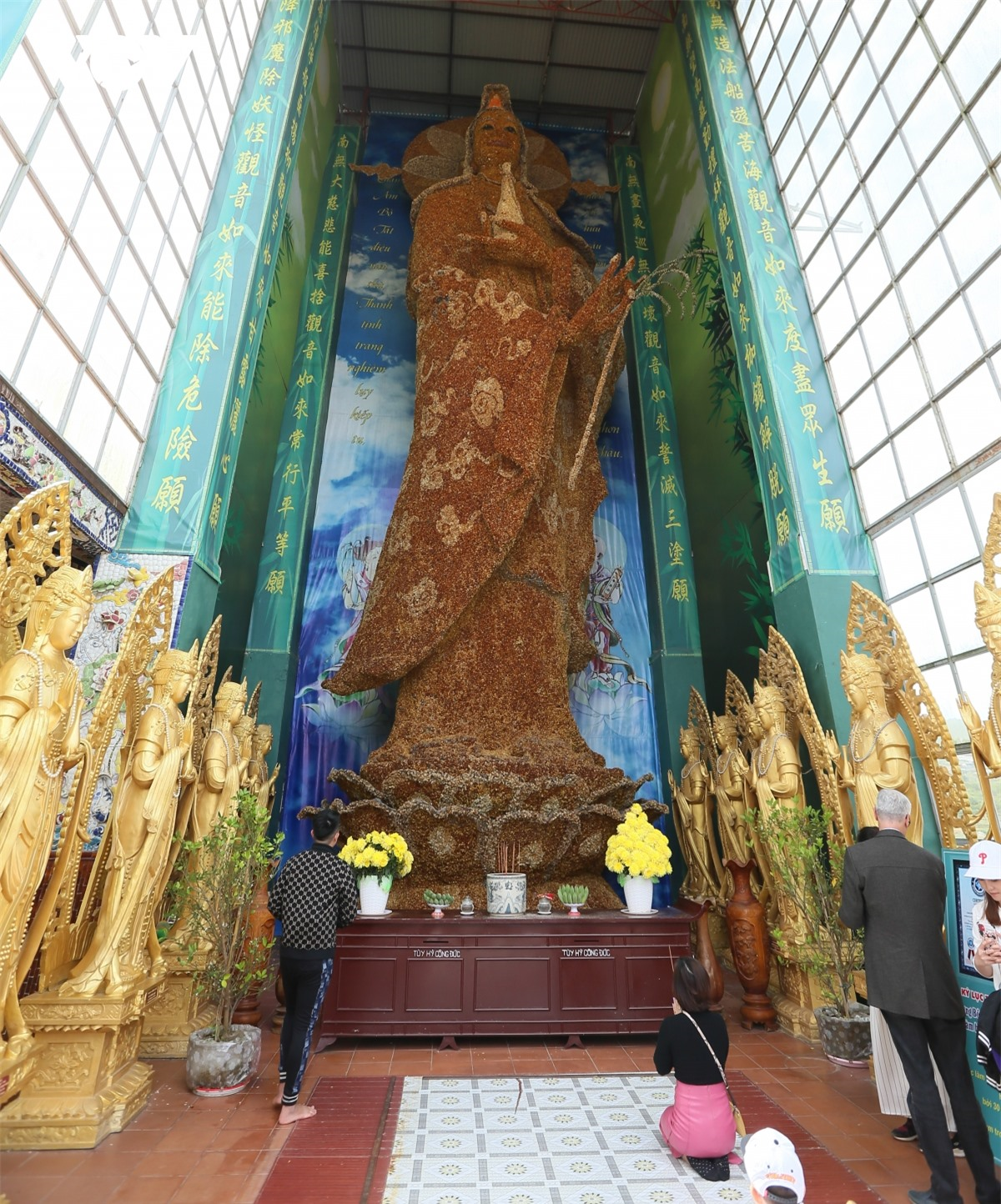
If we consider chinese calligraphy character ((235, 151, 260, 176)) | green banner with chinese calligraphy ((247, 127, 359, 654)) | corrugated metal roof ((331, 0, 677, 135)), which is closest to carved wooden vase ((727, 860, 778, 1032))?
green banner with chinese calligraphy ((247, 127, 359, 654))

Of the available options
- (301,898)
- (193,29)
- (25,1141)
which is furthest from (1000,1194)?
(193,29)

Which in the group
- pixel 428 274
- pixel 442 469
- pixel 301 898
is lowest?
pixel 301 898

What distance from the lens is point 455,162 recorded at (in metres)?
9.67

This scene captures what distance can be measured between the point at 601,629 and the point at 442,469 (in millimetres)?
2795

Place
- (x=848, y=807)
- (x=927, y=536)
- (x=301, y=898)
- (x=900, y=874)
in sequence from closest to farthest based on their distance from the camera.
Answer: (x=900, y=874)
(x=301, y=898)
(x=848, y=807)
(x=927, y=536)

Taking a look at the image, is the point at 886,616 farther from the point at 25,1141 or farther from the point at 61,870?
the point at 25,1141

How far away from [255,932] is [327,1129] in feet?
6.59

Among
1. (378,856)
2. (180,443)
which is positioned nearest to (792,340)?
(180,443)

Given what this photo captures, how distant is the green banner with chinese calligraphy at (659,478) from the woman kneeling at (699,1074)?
537 cm

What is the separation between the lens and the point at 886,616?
395cm

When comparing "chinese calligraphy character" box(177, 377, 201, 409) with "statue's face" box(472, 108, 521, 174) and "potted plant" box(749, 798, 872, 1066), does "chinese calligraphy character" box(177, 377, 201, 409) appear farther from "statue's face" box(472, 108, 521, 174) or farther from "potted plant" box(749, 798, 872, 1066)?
"potted plant" box(749, 798, 872, 1066)

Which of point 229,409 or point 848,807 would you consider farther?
point 229,409

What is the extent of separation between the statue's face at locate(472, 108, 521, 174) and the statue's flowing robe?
1.83m

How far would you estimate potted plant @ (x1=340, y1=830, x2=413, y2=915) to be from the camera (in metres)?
4.57
